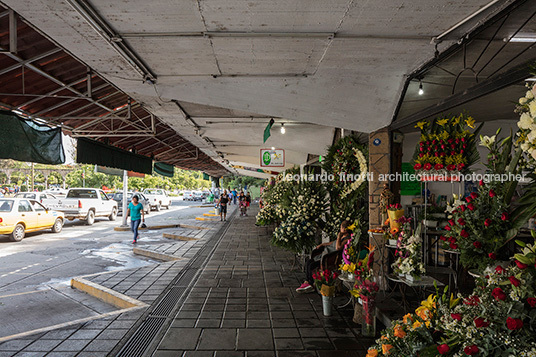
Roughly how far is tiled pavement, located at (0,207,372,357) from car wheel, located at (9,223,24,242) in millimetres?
7340

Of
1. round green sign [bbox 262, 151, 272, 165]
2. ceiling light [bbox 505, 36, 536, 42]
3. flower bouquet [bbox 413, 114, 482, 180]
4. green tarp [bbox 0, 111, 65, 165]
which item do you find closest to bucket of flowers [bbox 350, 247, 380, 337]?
flower bouquet [bbox 413, 114, 482, 180]

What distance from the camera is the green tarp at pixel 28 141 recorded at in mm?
6355

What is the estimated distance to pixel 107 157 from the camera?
1165 cm

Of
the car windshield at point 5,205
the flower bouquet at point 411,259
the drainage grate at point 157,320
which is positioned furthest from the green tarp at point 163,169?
the flower bouquet at point 411,259

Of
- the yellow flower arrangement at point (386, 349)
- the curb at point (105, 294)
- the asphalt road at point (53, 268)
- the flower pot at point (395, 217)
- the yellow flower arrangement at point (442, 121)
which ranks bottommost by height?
the asphalt road at point (53, 268)

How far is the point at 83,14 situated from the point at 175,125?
218 inches

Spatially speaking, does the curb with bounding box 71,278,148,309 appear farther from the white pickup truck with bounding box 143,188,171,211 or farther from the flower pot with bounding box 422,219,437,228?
the white pickup truck with bounding box 143,188,171,211

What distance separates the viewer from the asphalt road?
5.24m

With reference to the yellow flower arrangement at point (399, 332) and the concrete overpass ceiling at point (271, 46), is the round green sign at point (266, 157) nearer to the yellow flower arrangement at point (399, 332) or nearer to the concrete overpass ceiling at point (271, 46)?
the concrete overpass ceiling at point (271, 46)

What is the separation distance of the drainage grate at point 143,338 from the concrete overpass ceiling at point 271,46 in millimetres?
3324

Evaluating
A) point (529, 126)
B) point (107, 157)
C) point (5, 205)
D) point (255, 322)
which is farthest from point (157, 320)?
point (5, 205)

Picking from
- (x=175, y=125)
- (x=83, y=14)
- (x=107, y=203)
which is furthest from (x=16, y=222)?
(x=83, y=14)

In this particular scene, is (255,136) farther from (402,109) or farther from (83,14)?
(83,14)

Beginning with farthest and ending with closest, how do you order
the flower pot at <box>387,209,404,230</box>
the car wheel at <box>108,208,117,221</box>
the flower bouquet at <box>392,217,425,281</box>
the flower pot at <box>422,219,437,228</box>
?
1. the car wheel at <box>108,208,117,221</box>
2. the flower pot at <box>422,219,437,228</box>
3. the flower pot at <box>387,209,404,230</box>
4. the flower bouquet at <box>392,217,425,281</box>
